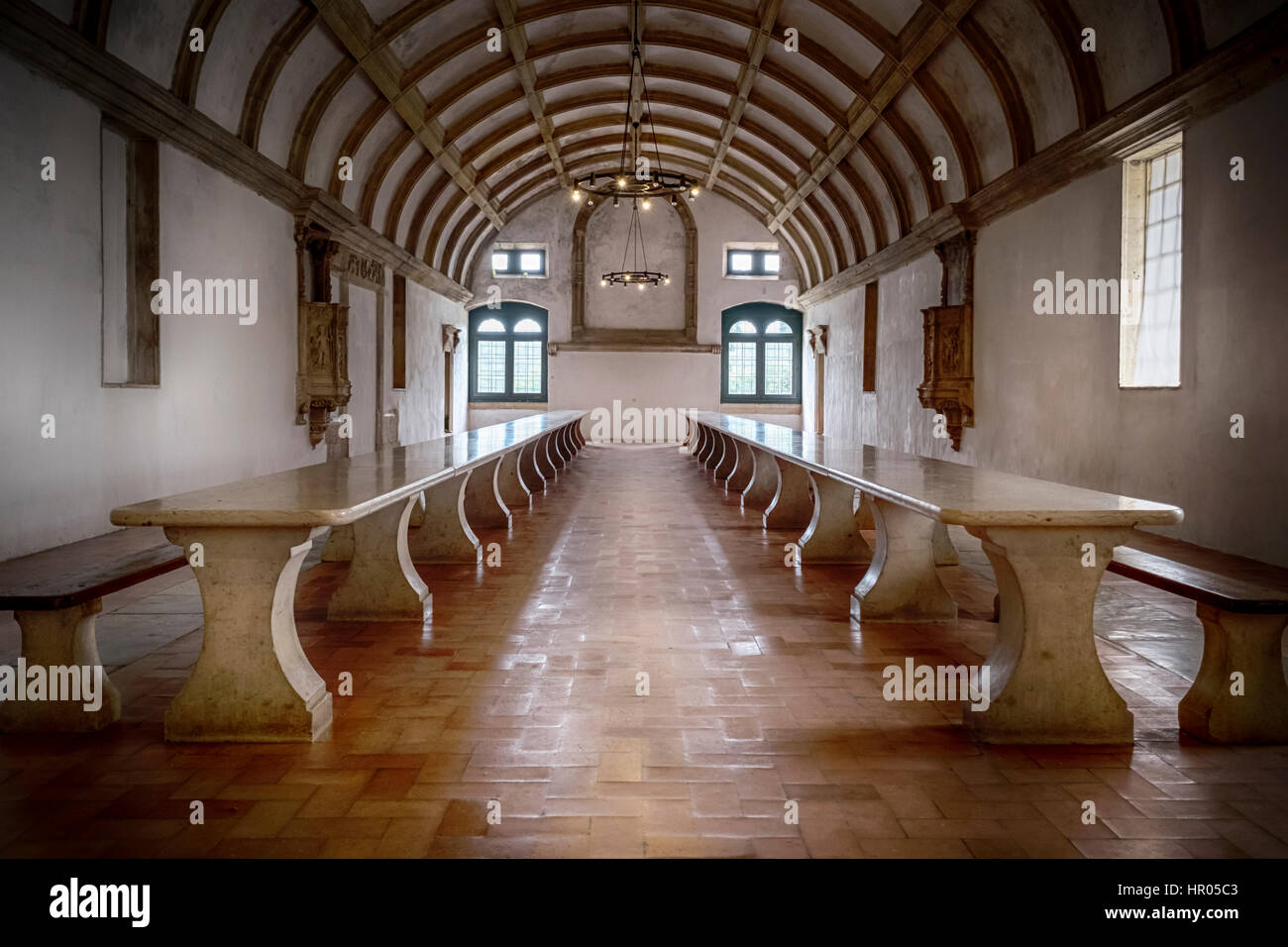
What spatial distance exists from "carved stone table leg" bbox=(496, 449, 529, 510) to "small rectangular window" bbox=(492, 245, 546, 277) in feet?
46.9

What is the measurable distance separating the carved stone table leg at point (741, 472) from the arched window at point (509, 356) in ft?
42.0

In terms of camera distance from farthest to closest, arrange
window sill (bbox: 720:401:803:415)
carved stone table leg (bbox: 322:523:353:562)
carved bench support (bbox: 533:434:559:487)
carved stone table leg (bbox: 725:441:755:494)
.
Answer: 1. window sill (bbox: 720:401:803:415)
2. carved bench support (bbox: 533:434:559:487)
3. carved stone table leg (bbox: 725:441:755:494)
4. carved stone table leg (bbox: 322:523:353:562)

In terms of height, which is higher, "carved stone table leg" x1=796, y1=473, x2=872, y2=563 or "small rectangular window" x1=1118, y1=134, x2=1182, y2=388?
"small rectangular window" x1=1118, y1=134, x2=1182, y2=388

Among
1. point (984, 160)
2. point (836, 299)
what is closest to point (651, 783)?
point (984, 160)

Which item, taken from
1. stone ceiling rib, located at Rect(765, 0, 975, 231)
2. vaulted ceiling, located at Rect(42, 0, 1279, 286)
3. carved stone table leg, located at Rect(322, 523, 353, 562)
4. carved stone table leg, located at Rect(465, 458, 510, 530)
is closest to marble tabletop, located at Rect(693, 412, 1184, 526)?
carved stone table leg, located at Rect(322, 523, 353, 562)

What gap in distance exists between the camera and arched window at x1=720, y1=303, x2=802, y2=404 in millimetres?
24422

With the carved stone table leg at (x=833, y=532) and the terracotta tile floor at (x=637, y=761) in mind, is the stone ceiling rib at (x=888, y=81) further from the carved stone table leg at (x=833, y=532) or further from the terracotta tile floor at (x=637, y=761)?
the terracotta tile floor at (x=637, y=761)

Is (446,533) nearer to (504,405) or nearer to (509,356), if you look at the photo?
(504,405)

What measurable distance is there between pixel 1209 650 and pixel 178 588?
544 cm

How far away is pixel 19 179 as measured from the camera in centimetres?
645

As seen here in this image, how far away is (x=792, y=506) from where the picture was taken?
8516 millimetres

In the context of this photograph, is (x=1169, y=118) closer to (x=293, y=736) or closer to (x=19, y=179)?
(x=293, y=736)

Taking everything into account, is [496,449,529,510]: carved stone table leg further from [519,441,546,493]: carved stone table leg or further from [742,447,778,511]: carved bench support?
[742,447,778,511]: carved bench support

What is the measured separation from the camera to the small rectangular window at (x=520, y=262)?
938 inches
